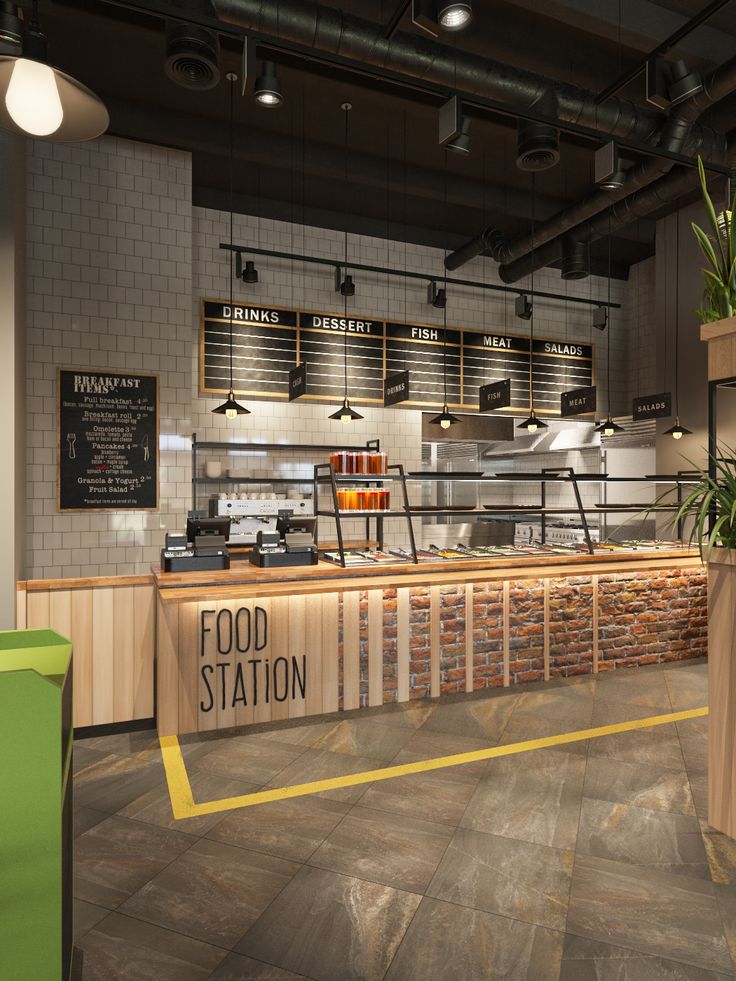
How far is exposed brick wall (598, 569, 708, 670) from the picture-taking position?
4.89m

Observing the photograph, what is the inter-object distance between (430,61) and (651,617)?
14.5 feet

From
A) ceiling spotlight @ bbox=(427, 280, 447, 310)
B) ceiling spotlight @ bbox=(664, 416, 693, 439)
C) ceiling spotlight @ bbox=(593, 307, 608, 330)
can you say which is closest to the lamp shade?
ceiling spotlight @ bbox=(427, 280, 447, 310)

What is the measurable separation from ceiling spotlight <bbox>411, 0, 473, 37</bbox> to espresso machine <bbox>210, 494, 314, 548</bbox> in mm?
4188

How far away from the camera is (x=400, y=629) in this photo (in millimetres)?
4223

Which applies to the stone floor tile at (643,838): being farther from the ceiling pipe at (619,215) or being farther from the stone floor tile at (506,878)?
the ceiling pipe at (619,215)

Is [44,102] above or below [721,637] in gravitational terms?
above

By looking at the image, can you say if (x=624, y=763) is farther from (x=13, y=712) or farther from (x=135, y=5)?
(x=135, y=5)

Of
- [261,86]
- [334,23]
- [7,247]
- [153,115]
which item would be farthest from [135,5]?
[153,115]

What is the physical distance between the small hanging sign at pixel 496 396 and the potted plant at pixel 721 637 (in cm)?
435

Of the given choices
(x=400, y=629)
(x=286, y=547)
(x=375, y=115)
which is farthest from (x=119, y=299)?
(x=400, y=629)

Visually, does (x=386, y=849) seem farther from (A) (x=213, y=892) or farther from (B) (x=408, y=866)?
(A) (x=213, y=892)

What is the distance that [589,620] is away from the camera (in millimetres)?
4812

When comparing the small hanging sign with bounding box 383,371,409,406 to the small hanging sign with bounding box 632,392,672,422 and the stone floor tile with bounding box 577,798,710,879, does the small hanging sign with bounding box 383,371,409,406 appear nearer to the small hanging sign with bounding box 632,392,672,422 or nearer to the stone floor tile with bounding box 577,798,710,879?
the small hanging sign with bounding box 632,392,672,422

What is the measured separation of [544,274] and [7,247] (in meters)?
6.82
